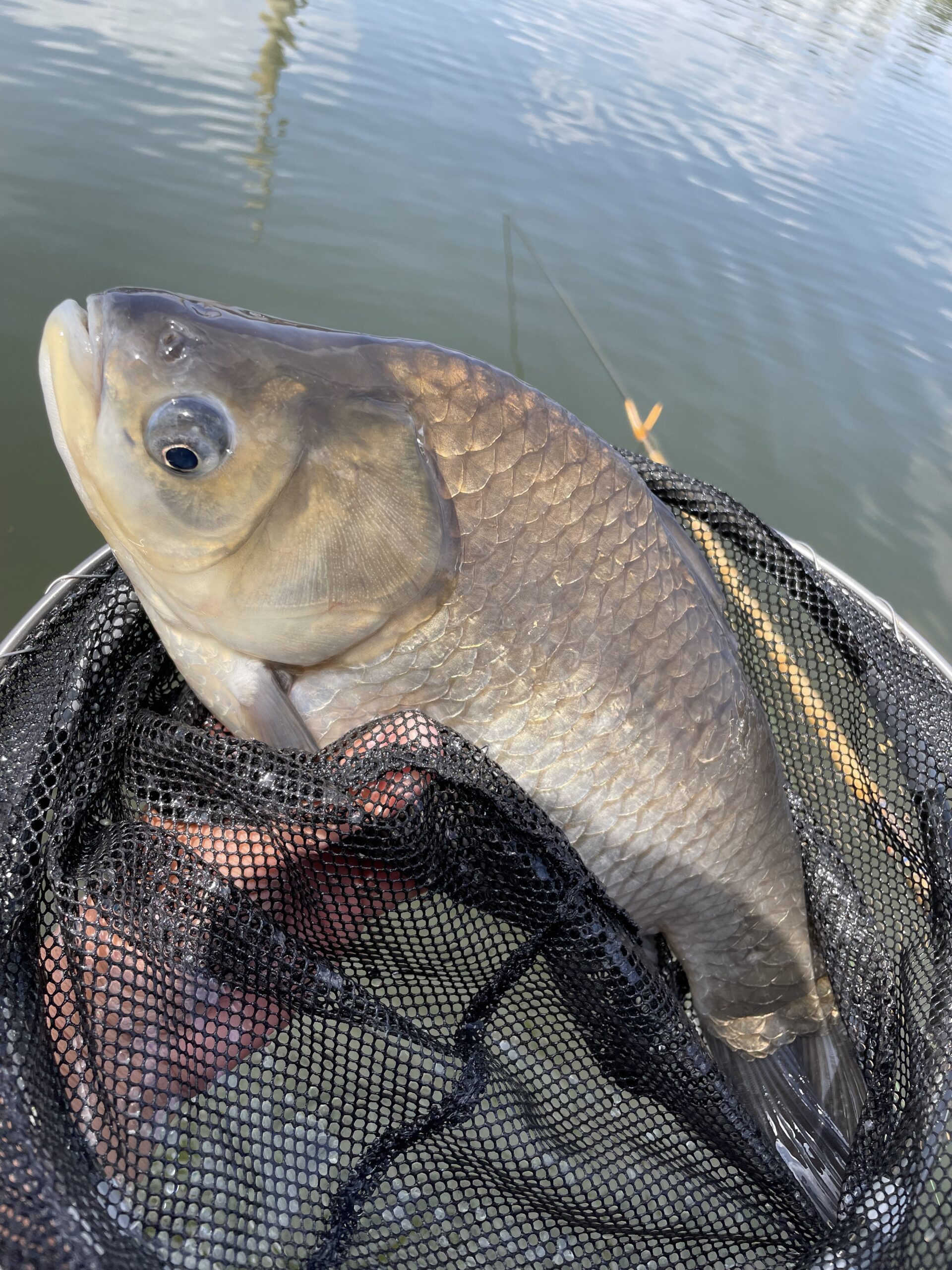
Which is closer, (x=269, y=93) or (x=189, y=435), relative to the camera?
(x=189, y=435)

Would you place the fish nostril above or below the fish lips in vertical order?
above

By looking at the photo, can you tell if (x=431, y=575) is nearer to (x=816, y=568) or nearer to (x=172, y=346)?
(x=172, y=346)

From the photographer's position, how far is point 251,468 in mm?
1771

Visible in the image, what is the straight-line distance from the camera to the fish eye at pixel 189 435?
170 centimetres

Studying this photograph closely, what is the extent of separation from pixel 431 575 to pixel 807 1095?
1.69 meters

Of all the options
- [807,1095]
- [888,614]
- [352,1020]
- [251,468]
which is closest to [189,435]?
[251,468]

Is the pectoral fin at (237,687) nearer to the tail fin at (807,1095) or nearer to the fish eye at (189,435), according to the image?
the fish eye at (189,435)

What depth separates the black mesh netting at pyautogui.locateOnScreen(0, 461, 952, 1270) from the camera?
146 cm

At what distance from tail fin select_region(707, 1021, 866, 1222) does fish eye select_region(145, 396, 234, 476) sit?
1964 millimetres

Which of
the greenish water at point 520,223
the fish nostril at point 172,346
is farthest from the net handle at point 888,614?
the greenish water at point 520,223

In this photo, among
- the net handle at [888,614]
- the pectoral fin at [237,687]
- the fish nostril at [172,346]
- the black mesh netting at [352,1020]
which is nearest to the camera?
the black mesh netting at [352,1020]

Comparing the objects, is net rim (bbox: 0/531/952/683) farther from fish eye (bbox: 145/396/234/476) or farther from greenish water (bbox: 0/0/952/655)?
greenish water (bbox: 0/0/952/655)

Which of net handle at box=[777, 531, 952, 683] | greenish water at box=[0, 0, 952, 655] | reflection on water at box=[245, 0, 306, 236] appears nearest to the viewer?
net handle at box=[777, 531, 952, 683]

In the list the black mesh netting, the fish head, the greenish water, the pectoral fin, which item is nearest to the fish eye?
the fish head
